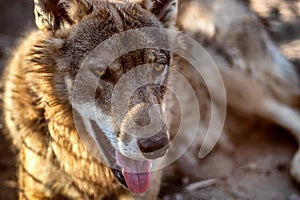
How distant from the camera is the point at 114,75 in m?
3.44

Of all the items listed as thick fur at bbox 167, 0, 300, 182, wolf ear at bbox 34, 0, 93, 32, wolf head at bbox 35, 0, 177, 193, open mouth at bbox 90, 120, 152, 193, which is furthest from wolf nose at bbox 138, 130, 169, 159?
thick fur at bbox 167, 0, 300, 182

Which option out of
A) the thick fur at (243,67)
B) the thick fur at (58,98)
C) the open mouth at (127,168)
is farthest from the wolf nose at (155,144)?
the thick fur at (243,67)

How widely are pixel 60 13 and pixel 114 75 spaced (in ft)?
1.68

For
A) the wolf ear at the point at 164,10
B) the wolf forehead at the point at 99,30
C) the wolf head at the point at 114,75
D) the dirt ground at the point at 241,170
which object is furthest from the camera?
the dirt ground at the point at 241,170

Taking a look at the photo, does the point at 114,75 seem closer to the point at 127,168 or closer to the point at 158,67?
the point at 158,67

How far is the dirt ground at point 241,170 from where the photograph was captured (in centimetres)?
483

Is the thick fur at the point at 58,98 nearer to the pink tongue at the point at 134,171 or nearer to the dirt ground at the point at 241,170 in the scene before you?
the pink tongue at the point at 134,171

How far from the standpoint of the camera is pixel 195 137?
530 cm

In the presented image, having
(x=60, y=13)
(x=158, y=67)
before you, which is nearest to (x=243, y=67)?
(x=158, y=67)

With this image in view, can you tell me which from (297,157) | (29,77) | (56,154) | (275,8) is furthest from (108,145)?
(275,8)

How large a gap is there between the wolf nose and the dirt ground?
1637 millimetres

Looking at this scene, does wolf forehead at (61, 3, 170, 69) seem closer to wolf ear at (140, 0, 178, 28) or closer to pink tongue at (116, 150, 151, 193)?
wolf ear at (140, 0, 178, 28)

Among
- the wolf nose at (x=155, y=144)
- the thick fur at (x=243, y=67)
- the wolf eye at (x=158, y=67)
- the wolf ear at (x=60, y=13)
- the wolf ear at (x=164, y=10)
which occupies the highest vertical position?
the wolf ear at (x=60, y=13)

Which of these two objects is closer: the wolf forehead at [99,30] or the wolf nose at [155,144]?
the wolf nose at [155,144]
